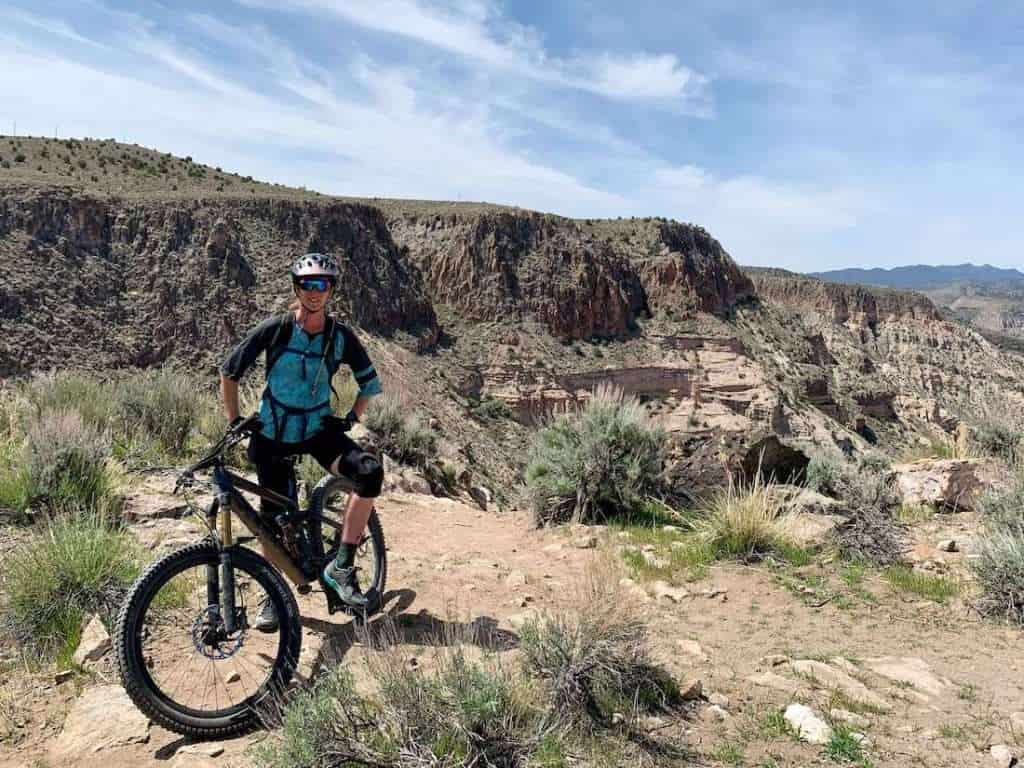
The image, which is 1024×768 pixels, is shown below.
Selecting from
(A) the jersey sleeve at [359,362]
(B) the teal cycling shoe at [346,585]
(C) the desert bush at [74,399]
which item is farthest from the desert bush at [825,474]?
(C) the desert bush at [74,399]

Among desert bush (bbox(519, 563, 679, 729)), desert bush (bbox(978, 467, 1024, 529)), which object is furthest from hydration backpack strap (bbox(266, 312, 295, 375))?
desert bush (bbox(978, 467, 1024, 529))

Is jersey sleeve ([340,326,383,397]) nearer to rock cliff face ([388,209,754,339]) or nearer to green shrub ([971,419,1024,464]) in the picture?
green shrub ([971,419,1024,464])

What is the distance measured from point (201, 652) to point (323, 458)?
3.64 feet

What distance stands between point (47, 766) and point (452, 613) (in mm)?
2221

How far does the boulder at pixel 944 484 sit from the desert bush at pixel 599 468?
2.94 m

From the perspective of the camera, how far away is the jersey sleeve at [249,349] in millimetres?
3457

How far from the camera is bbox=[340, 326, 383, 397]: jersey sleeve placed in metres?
3.76

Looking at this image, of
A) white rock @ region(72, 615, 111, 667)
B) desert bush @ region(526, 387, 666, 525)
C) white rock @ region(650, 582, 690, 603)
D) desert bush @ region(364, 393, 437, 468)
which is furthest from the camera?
desert bush @ region(364, 393, 437, 468)

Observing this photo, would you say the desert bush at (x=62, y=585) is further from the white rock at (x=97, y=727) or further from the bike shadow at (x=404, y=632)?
the bike shadow at (x=404, y=632)

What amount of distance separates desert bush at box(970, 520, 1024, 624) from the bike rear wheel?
4428mm

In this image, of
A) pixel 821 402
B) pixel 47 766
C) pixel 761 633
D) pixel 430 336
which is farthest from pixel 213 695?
pixel 821 402

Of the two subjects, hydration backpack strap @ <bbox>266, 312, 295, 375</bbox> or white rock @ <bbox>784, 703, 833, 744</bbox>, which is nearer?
white rock @ <bbox>784, 703, 833, 744</bbox>

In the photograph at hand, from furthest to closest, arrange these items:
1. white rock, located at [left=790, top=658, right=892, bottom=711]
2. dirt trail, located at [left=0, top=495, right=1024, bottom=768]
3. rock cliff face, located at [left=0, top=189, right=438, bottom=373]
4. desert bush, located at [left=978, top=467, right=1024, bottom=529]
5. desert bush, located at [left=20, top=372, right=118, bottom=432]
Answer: rock cliff face, located at [left=0, top=189, right=438, bottom=373]
desert bush, located at [left=20, top=372, right=118, bottom=432]
desert bush, located at [left=978, top=467, right=1024, bottom=529]
white rock, located at [left=790, top=658, right=892, bottom=711]
dirt trail, located at [left=0, top=495, right=1024, bottom=768]

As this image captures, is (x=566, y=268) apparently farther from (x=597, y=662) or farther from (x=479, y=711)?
(x=479, y=711)
